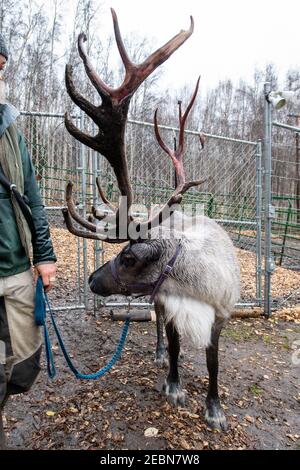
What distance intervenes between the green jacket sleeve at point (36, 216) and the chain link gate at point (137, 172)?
7.12 feet

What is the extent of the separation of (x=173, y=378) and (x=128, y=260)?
1.18 meters

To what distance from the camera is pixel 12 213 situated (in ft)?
6.37

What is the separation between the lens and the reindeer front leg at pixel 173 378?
294cm

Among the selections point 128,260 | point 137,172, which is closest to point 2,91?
point 128,260

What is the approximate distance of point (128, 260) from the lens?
2586 mm

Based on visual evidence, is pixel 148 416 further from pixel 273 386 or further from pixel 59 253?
pixel 59 253

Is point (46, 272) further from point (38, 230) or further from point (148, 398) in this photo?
point (148, 398)

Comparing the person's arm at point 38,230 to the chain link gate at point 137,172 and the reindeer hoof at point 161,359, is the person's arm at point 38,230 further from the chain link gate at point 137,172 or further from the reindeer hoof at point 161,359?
the chain link gate at point 137,172

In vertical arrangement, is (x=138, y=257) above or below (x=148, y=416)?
above

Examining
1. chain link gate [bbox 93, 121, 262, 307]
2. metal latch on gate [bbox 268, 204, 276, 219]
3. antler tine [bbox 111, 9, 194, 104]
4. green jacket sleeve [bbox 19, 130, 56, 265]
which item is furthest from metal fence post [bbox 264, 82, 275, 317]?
green jacket sleeve [bbox 19, 130, 56, 265]

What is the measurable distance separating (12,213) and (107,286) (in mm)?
974

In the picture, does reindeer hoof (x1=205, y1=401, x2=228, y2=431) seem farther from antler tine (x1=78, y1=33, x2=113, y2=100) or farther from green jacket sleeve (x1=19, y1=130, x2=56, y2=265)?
antler tine (x1=78, y1=33, x2=113, y2=100)

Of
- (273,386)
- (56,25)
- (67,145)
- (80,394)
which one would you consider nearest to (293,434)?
(273,386)

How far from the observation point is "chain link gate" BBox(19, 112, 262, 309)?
4.69 metres
